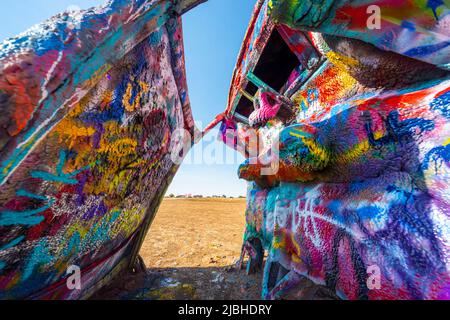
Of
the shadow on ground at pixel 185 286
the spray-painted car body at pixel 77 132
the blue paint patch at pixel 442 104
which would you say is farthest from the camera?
the shadow on ground at pixel 185 286

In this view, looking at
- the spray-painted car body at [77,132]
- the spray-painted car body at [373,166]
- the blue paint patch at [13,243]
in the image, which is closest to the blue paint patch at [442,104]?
the spray-painted car body at [373,166]

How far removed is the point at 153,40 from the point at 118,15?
41 centimetres

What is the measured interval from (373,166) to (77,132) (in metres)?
1.99

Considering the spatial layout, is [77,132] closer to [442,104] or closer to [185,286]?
[442,104]

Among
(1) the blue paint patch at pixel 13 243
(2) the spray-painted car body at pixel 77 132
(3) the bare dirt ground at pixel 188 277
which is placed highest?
(2) the spray-painted car body at pixel 77 132

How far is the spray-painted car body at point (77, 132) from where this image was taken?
845mm

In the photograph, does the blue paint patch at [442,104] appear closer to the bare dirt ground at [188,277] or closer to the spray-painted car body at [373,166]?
the spray-painted car body at [373,166]

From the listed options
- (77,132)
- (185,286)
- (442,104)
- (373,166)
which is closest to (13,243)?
(77,132)

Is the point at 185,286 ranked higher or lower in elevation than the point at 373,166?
lower

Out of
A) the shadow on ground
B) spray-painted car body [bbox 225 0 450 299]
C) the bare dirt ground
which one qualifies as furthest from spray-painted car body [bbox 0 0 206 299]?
spray-painted car body [bbox 225 0 450 299]

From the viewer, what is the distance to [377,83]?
1508mm

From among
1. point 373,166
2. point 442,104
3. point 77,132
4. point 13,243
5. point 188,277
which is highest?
point 442,104

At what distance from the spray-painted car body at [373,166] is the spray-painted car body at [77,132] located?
103cm

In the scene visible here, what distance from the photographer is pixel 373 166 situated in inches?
50.5
